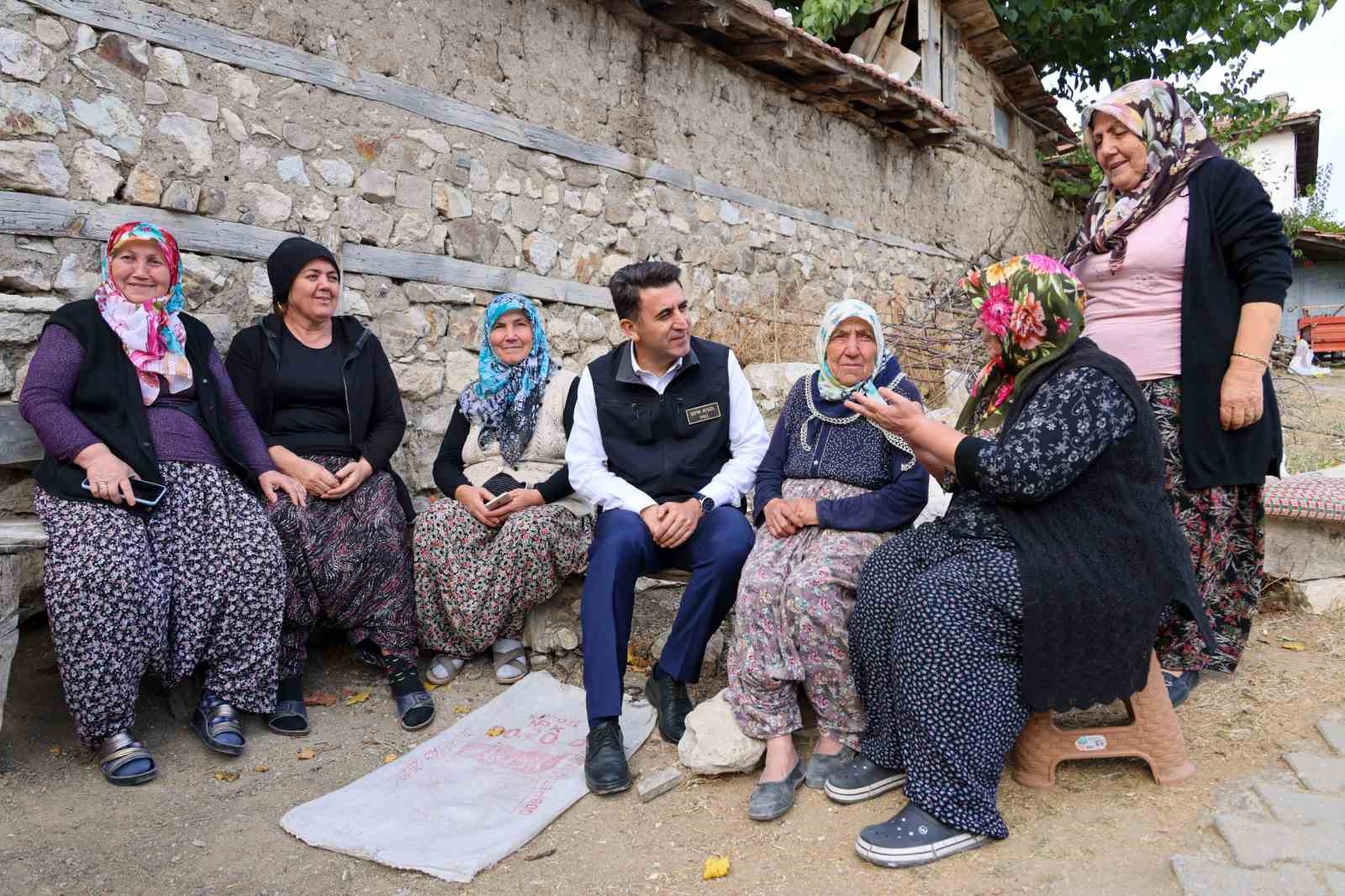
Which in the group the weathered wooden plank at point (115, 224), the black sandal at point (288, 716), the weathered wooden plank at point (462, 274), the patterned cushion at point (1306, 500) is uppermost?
the weathered wooden plank at point (115, 224)

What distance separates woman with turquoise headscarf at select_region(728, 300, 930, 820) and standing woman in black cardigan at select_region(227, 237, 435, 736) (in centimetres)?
130

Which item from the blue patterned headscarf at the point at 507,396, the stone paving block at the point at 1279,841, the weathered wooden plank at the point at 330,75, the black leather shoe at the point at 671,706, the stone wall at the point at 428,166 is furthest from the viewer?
the blue patterned headscarf at the point at 507,396

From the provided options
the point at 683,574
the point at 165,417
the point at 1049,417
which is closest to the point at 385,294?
the point at 165,417

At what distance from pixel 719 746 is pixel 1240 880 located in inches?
49.5

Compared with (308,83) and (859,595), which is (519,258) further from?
(859,595)

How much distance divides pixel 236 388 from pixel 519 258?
188 centimetres

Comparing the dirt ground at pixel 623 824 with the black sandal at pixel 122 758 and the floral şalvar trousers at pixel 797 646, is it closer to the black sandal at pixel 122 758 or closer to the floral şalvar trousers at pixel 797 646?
the black sandal at pixel 122 758

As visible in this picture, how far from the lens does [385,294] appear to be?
4.33 metres

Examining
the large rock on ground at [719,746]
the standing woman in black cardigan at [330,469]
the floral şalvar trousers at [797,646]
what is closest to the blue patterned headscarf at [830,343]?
the floral şalvar trousers at [797,646]

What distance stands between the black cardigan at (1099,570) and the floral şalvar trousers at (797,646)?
0.51 meters

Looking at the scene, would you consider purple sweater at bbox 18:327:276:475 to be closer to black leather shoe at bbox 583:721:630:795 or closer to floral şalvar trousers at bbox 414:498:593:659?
floral şalvar trousers at bbox 414:498:593:659

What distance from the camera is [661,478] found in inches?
122

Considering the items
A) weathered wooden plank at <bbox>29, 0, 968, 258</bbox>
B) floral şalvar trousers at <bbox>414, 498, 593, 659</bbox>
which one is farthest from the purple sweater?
floral şalvar trousers at <bbox>414, 498, 593, 659</bbox>

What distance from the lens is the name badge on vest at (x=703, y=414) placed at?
3139mm
